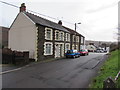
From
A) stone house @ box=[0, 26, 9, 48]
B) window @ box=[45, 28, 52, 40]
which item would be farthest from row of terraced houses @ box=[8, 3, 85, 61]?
stone house @ box=[0, 26, 9, 48]

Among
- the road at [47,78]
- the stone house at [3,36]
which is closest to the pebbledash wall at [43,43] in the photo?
the road at [47,78]

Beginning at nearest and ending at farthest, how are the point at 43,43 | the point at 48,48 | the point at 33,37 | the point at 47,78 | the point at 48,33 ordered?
1. the point at 47,78
2. the point at 33,37
3. the point at 43,43
4. the point at 48,48
5. the point at 48,33

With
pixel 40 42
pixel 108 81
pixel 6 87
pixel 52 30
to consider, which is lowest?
pixel 6 87

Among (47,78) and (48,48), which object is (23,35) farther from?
(47,78)

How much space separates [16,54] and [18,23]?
24.0ft

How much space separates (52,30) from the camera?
68.1ft

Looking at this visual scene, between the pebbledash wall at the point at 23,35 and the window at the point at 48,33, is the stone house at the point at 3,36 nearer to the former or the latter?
the pebbledash wall at the point at 23,35

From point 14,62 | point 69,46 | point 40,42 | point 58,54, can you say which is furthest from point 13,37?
point 69,46

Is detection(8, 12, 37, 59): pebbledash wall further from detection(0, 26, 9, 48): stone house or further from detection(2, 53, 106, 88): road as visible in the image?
detection(0, 26, 9, 48): stone house

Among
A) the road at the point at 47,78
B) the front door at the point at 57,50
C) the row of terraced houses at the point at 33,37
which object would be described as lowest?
the road at the point at 47,78

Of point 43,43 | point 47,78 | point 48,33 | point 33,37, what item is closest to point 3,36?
point 48,33

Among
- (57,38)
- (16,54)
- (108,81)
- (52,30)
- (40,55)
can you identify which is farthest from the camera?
(57,38)

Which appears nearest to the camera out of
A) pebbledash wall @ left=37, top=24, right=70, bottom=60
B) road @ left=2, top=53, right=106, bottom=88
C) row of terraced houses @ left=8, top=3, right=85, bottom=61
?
road @ left=2, top=53, right=106, bottom=88

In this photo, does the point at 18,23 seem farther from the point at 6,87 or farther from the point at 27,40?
the point at 6,87
